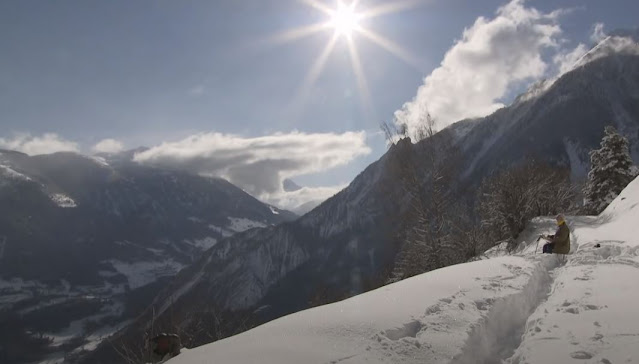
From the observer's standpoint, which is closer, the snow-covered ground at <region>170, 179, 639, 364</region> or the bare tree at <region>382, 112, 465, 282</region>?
the snow-covered ground at <region>170, 179, 639, 364</region>

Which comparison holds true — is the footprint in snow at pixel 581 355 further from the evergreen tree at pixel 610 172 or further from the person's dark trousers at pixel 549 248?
the evergreen tree at pixel 610 172

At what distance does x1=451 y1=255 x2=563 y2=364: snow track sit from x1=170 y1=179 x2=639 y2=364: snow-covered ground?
0.06 ft

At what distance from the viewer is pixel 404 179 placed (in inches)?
1021

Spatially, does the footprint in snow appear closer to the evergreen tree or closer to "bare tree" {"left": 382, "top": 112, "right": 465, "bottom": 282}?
"bare tree" {"left": 382, "top": 112, "right": 465, "bottom": 282}

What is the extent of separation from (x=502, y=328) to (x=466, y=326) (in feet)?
3.74

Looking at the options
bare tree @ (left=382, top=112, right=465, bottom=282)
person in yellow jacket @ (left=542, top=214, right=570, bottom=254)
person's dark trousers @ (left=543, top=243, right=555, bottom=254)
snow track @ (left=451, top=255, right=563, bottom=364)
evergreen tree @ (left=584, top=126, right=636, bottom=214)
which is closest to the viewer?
snow track @ (left=451, top=255, right=563, bottom=364)

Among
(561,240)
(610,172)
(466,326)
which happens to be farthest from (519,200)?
Result: (466,326)

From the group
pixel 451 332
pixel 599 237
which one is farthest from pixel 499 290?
pixel 599 237

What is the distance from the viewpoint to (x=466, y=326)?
7074mm

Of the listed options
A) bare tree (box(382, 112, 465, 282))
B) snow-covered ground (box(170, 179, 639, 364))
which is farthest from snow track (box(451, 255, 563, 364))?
bare tree (box(382, 112, 465, 282))

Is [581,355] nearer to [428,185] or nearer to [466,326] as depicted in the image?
[466,326]

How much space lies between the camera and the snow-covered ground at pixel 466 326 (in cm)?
596

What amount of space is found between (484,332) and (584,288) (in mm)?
3692

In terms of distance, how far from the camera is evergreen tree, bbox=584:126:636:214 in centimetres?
3672
